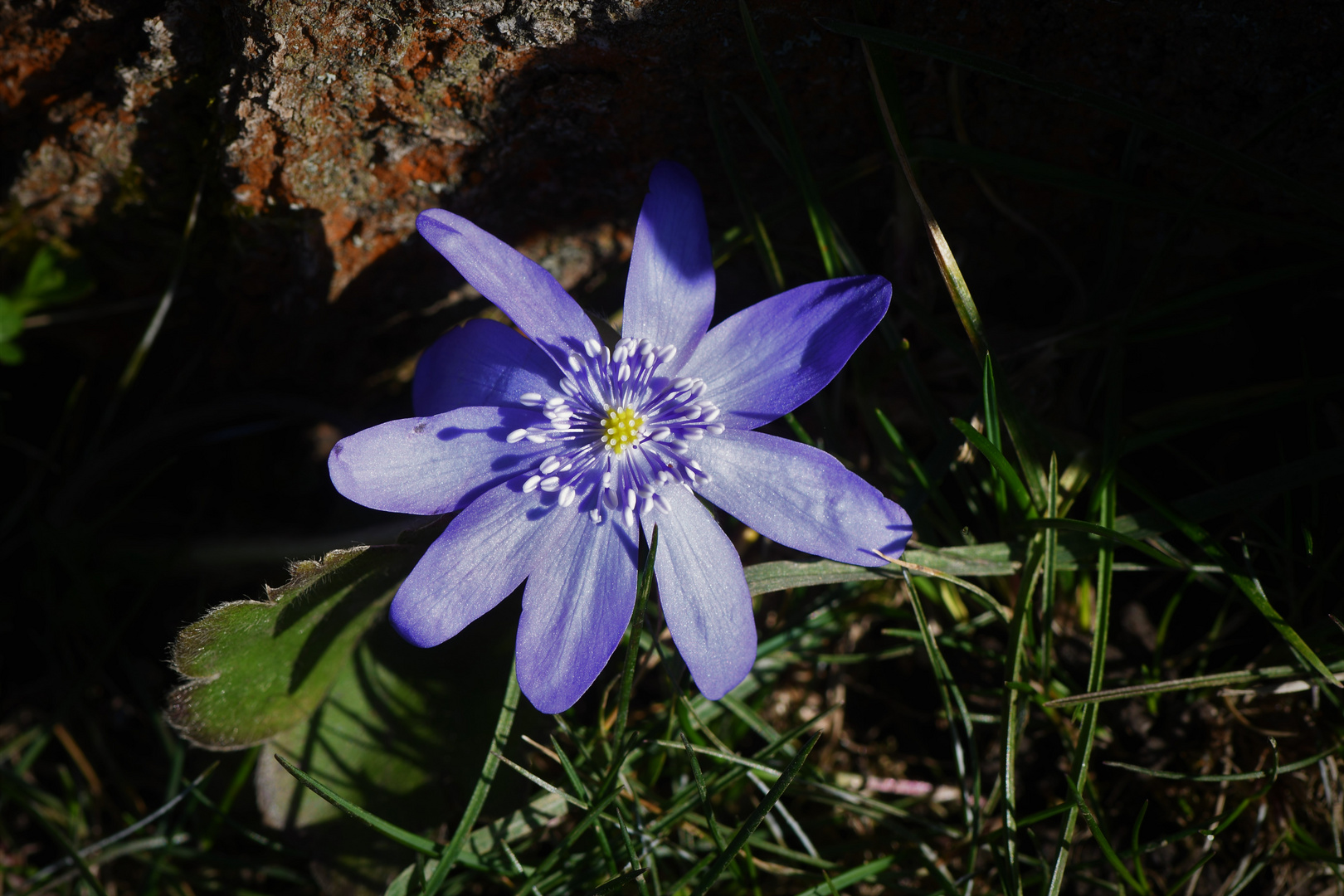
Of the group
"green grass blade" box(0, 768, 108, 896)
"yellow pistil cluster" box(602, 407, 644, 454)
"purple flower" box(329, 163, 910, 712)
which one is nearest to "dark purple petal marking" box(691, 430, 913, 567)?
"purple flower" box(329, 163, 910, 712)

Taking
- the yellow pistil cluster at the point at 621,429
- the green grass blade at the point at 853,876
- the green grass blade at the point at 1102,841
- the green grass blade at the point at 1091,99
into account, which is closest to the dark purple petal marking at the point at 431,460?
the yellow pistil cluster at the point at 621,429

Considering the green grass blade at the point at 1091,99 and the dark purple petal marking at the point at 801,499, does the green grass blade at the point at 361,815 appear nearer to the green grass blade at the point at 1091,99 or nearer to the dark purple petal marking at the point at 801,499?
the dark purple petal marking at the point at 801,499

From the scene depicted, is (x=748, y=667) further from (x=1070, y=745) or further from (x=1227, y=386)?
(x=1227, y=386)

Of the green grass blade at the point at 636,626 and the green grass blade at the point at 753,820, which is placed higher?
the green grass blade at the point at 636,626

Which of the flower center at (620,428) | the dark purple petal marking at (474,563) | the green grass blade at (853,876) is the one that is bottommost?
the green grass blade at (853,876)

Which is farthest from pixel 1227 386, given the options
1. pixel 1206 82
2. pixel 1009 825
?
pixel 1009 825
